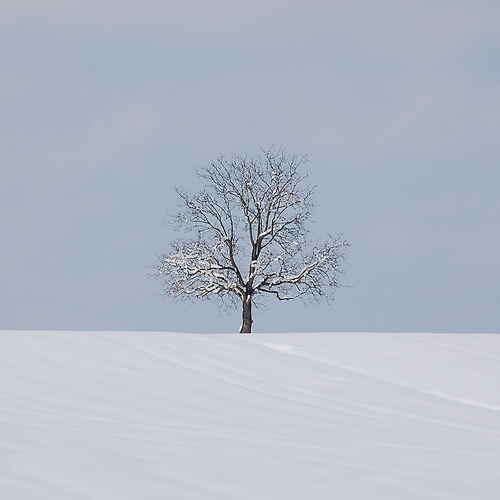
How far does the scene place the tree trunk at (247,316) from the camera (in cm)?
2144

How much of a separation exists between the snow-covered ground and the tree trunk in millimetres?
10949

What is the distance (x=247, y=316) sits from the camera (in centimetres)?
2158

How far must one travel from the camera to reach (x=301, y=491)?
142 inches

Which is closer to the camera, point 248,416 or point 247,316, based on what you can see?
point 248,416

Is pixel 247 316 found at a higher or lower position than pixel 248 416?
higher

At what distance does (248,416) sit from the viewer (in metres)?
6.09

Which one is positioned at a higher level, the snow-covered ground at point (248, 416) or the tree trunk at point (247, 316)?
the tree trunk at point (247, 316)

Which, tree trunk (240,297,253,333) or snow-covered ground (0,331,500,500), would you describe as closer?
snow-covered ground (0,331,500,500)

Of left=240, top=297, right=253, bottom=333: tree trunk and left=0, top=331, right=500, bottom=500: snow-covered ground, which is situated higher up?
left=240, top=297, right=253, bottom=333: tree trunk

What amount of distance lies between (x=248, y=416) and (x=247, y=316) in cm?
1550

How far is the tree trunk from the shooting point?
21.4 meters

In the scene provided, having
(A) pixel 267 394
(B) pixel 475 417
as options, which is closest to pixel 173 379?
(A) pixel 267 394

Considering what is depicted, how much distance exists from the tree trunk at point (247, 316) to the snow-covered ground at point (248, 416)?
10949 mm

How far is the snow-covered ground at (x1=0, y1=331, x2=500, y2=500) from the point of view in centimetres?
369
